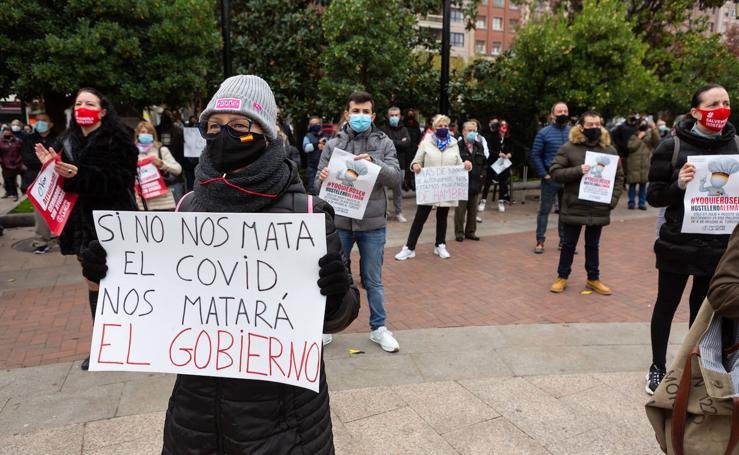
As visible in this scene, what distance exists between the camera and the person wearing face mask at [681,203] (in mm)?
3473

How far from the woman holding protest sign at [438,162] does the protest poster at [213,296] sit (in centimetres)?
548

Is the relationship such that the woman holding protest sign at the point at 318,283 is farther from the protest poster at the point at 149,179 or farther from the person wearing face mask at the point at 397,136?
the person wearing face mask at the point at 397,136

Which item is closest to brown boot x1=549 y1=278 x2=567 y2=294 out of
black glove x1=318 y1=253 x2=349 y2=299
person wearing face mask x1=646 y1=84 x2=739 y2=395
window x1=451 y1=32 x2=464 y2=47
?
person wearing face mask x1=646 y1=84 x2=739 y2=395

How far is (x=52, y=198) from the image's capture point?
150 inches

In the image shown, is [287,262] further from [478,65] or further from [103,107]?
[478,65]

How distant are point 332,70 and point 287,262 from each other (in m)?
9.53

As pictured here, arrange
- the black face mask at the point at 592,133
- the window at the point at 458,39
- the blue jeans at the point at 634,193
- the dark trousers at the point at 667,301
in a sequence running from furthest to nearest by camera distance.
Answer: the window at the point at 458,39, the blue jeans at the point at 634,193, the black face mask at the point at 592,133, the dark trousers at the point at 667,301

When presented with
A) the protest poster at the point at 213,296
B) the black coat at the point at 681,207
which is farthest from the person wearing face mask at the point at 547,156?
the protest poster at the point at 213,296

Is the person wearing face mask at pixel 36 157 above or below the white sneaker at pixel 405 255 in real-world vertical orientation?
A: above

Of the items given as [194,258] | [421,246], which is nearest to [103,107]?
[194,258]

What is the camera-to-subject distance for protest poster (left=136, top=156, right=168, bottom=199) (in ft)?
19.1

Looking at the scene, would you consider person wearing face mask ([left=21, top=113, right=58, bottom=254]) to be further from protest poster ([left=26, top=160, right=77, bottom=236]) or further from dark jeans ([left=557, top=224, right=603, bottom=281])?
dark jeans ([left=557, top=224, right=603, bottom=281])

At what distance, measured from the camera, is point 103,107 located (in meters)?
3.86

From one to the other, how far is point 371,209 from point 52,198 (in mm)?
2332
